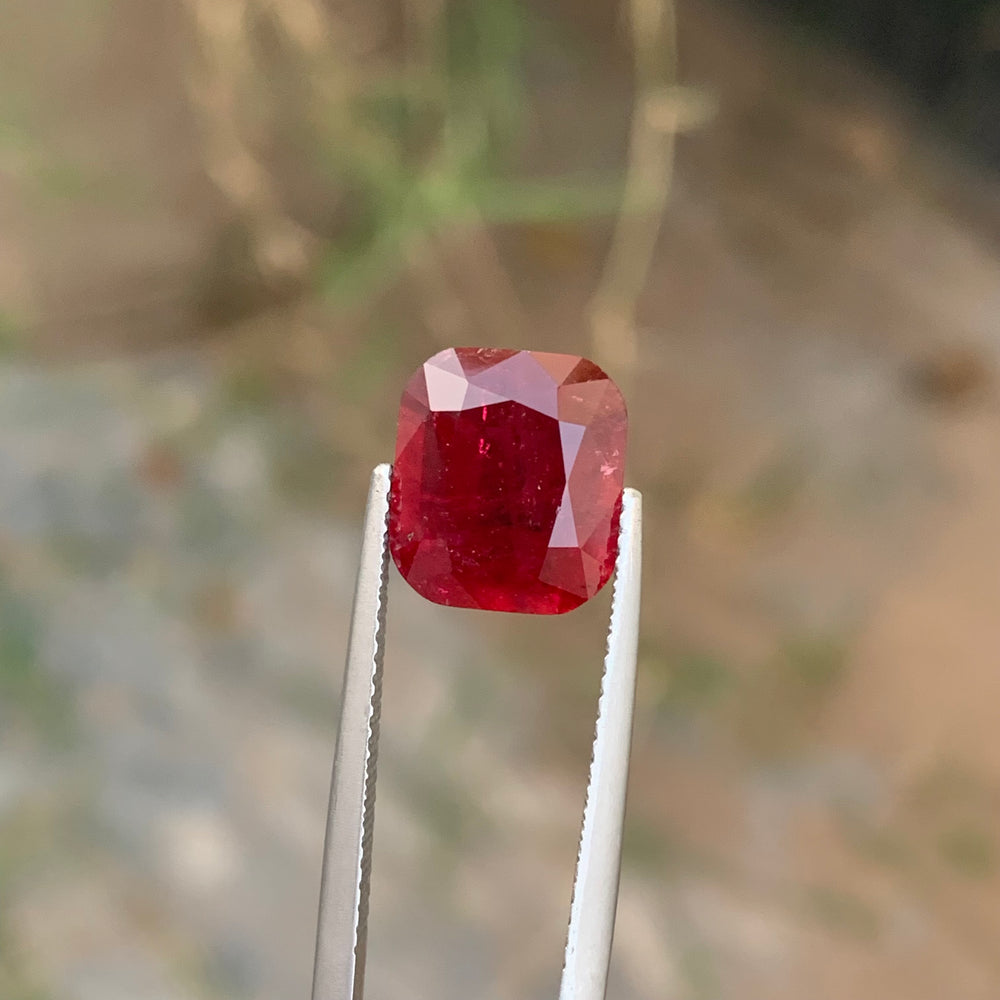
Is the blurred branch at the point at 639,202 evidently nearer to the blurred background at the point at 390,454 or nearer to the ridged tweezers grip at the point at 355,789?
the blurred background at the point at 390,454

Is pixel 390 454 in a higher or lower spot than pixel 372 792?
higher

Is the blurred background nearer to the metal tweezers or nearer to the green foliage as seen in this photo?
the green foliage

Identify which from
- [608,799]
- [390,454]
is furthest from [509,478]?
[390,454]

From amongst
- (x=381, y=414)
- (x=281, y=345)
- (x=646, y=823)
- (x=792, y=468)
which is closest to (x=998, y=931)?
(x=646, y=823)

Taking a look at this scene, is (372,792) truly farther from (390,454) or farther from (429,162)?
(429,162)

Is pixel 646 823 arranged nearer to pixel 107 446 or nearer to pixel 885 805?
pixel 885 805

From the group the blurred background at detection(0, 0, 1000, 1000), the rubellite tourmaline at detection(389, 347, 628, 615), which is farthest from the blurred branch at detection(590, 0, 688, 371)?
the rubellite tourmaline at detection(389, 347, 628, 615)

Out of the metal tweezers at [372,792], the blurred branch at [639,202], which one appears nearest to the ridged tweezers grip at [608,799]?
the metal tweezers at [372,792]
